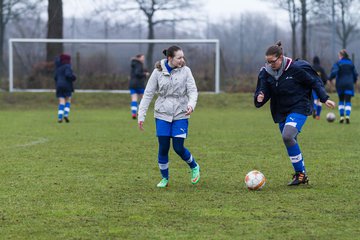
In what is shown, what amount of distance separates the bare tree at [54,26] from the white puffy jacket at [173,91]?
18.9 metres

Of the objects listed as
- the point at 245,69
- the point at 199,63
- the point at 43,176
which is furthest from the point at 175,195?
the point at 245,69

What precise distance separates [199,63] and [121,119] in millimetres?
8548

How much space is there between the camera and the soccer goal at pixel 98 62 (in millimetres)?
28688

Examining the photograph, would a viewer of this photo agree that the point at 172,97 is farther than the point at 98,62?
No

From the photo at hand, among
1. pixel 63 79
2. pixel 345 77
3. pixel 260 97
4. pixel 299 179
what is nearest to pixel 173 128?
pixel 260 97

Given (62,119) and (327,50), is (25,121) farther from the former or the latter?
(327,50)

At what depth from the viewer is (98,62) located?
29.8 metres

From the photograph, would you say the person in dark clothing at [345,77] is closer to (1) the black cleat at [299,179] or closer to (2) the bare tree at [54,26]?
(1) the black cleat at [299,179]

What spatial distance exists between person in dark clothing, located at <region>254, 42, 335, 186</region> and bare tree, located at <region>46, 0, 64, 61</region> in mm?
19187

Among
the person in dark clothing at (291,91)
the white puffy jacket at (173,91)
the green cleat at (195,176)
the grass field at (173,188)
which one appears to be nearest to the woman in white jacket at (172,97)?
the white puffy jacket at (173,91)

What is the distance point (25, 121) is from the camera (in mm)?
20516

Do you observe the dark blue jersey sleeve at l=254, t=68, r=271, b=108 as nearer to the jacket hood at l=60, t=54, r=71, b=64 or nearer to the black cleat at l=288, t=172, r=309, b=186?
the black cleat at l=288, t=172, r=309, b=186

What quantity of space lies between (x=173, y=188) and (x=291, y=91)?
1.91 metres

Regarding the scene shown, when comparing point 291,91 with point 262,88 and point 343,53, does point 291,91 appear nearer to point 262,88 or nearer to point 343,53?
point 262,88
